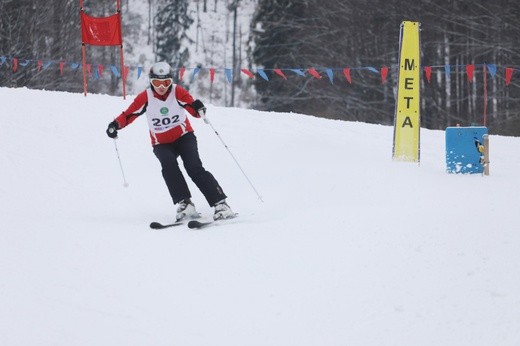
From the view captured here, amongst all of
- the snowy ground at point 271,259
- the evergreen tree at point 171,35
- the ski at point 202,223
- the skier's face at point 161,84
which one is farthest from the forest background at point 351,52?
the ski at point 202,223

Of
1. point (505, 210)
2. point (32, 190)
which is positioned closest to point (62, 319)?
point (505, 210)

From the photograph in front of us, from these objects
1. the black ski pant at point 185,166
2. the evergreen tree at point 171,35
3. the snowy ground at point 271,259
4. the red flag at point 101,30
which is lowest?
the snowy ground at point 271,259

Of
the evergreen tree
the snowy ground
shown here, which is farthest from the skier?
the evergreen tree

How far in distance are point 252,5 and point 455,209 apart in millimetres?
71504

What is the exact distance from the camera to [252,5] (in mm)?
75938

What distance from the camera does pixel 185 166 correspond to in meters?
7.43

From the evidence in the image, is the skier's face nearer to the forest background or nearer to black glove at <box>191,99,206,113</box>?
black glove at <box>191,99,206,113</box>

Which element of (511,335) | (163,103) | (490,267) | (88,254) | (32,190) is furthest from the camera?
(32,190)

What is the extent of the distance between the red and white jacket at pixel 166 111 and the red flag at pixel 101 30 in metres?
7.85

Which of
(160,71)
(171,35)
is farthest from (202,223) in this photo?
(171,35)

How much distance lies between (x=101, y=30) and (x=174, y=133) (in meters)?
8.35

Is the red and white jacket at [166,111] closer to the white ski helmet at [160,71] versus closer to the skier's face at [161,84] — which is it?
the skier's face at [161,84]

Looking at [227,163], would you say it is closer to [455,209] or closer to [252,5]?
[455,209]

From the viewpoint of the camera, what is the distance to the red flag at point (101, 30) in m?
14.8
